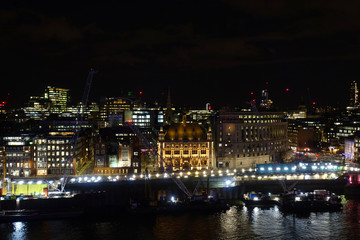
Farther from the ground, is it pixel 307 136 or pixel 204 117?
pixel 204 117

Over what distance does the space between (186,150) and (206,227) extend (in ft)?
73.3

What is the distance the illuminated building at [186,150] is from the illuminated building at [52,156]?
12.3m

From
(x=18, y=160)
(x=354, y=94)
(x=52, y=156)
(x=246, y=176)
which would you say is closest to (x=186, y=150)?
(x=246, y=176)

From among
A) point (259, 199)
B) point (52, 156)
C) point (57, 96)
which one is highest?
point (57, 96)

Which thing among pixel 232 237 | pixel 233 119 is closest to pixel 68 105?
pixel 233 119

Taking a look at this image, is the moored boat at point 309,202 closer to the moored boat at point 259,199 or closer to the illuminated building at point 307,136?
the moored boat at point 259,199

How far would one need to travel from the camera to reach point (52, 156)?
52.8 meters

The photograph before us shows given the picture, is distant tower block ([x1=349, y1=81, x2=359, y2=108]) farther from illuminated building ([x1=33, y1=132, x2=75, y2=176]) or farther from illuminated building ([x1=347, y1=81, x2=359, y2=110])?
illuminated building ([x1=33, y1=132, x2=75, y2=176])

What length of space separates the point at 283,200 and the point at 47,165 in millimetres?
28063

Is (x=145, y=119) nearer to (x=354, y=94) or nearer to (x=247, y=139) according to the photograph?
(x=247, y=139)

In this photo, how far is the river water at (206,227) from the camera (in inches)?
1356

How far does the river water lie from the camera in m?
34.4

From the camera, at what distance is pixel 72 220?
4025 cm

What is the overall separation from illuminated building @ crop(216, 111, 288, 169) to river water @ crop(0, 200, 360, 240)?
1985 cm
